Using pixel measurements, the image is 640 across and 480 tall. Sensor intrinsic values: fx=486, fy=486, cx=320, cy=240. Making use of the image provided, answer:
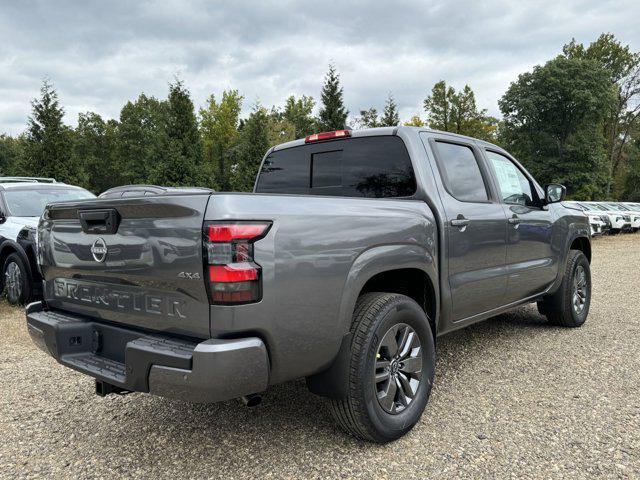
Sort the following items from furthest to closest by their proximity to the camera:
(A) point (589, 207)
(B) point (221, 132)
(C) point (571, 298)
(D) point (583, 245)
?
(B) point (221, 132) < (A) point (589, 207) < (D) point (583, 245) < (C) point (571, 298)

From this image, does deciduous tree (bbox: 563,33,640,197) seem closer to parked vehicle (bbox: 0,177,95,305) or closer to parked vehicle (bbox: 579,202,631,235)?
parked vehicle (bbox: 579,202,631,235)

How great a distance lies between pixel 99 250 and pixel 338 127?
23903mm

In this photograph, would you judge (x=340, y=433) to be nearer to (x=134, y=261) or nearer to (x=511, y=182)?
(x=134, y=261)

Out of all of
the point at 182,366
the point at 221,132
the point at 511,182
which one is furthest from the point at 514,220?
the point at 221,132

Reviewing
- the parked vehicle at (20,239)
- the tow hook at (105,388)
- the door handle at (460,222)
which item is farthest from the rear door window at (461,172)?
the parked vehicle at (20,239)

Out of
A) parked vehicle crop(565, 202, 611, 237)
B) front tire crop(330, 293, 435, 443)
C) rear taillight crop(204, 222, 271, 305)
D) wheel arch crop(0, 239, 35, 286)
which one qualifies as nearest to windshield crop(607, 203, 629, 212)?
parked vehicle crop(565, 202, 611, 237)

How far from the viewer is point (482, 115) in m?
38.2

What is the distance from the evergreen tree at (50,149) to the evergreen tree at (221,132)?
61.0 ft

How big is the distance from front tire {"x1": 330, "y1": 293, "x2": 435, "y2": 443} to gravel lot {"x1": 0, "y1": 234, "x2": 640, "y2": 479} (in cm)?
18

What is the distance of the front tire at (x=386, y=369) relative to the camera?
2.57 meters

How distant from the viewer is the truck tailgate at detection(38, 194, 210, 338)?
84.3 inches

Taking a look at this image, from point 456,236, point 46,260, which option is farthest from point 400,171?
point 46,260

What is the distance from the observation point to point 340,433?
9.57 feet

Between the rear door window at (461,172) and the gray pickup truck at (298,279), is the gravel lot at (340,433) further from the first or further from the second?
the rear door window at (461,172)
